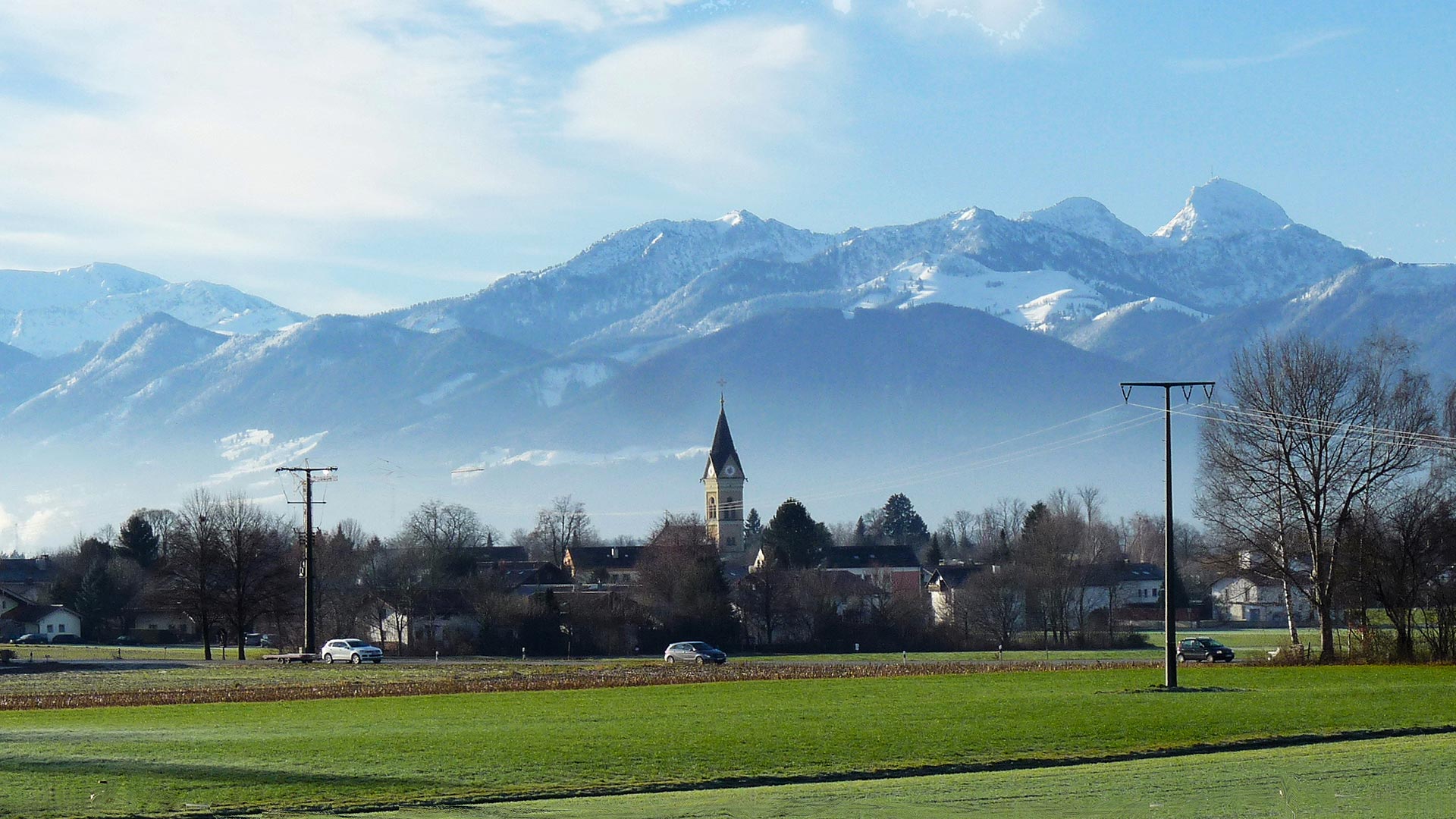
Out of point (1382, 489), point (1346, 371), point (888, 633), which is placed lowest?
point (888, 633)

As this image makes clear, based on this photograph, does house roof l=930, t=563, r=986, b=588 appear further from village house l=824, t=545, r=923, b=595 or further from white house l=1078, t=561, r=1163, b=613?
white house l=1078, t=561, r=1163, b=613

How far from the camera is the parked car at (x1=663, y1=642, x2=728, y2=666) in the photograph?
7856cm

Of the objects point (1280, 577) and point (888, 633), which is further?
point (888, 633)

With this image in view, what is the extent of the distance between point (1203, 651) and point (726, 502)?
119 m

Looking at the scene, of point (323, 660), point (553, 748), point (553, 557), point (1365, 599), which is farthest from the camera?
point (553, 557)

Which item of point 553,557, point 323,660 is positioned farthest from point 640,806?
point 553,557

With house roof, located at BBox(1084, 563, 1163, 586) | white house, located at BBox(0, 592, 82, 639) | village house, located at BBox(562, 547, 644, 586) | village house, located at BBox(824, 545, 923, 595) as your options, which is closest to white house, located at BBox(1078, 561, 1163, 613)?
house roof, located at BBox(1084, 563, 1163, 586)

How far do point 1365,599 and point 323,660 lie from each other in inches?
1984

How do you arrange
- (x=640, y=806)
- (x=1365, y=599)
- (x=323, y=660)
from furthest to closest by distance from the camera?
(x=323, y=660)
(x=1365, y=599)
(x=640, y=806)

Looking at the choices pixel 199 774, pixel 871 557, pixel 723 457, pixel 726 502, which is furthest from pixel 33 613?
pixel 199 774

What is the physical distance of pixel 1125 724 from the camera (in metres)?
34.0

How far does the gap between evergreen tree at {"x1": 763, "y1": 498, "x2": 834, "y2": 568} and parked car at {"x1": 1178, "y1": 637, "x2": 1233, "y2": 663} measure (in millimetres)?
65251

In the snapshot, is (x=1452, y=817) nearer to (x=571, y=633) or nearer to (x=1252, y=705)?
(x=1252, y=705)

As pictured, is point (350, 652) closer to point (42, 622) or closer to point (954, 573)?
point (954, 573)
